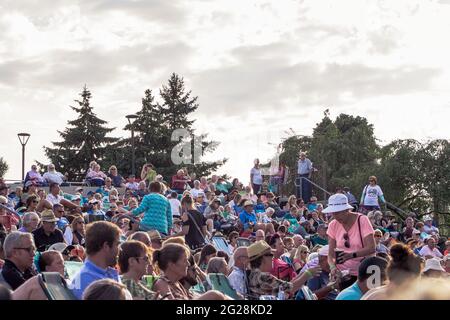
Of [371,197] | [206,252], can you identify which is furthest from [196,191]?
[206,252]

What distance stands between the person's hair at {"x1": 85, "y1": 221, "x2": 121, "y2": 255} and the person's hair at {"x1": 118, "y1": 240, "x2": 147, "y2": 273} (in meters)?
0.45

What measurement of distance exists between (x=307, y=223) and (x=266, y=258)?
1327 centimetres

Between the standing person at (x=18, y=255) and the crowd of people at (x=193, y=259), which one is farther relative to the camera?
the standing person at (x=18, y=255)

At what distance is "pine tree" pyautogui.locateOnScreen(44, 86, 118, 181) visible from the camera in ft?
188

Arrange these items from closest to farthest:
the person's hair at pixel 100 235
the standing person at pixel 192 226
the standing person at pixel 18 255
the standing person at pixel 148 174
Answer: the person's hair at pixel 100 235, the standing person at pixel 18 255, the standing person at pixel 192 226, the standing person at pixel 148 174

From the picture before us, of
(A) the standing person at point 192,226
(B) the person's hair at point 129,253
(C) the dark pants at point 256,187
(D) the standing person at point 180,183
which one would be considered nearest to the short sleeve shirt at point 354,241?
(B) the person's hair at point 129,253

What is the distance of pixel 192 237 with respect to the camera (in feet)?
53.2

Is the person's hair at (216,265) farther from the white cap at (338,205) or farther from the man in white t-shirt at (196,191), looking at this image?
the man in white t-shirt at (196,191)

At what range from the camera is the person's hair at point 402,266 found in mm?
5973

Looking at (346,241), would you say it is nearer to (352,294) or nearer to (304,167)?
(352,294)

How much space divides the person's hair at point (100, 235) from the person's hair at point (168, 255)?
2.54 ft

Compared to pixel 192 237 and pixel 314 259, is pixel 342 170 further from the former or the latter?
pixel 314 259

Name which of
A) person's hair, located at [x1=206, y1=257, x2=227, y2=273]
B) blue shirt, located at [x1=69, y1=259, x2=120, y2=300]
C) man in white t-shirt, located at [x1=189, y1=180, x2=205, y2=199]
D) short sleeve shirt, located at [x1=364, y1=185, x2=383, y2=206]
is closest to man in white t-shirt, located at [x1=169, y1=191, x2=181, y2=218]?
man in white t-shirt, located at [x1=189, y1=180, x2=205, y2=199]
